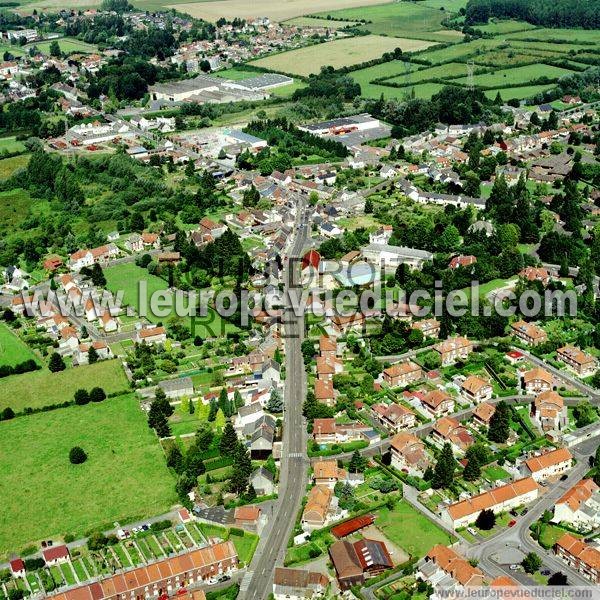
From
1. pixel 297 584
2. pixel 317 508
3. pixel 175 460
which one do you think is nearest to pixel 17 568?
pixel 175 460

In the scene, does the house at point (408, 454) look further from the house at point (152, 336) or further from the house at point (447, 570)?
the house at point (152, 336)

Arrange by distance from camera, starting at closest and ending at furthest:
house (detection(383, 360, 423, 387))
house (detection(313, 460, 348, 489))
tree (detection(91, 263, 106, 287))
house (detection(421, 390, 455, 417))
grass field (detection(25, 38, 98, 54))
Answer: house (detection(313, 460, 348, 489)), house (detection(421, 390, 455, 417)), house (detection(383, 360, 423, 387)), tree (detection(91, 263, 106, 287)), grass field (detection(25, 38, 98, 54))

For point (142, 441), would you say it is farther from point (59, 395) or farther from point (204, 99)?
point (204, 99)

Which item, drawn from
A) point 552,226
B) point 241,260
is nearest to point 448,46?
point 552,226

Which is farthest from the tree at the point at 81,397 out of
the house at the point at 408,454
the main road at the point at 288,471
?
the house at the point at 408,454

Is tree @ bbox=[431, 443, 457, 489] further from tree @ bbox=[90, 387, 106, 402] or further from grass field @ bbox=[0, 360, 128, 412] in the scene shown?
tree @ bbox=[90, 387, 106, 402]

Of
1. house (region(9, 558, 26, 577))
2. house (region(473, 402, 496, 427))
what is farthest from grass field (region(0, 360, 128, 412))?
house (region(473, 402, 496, 427))
